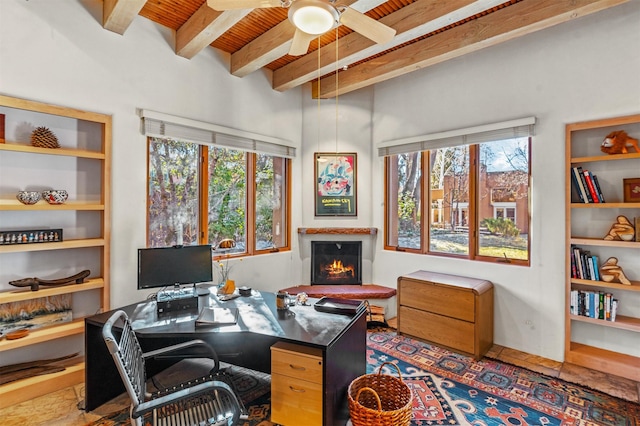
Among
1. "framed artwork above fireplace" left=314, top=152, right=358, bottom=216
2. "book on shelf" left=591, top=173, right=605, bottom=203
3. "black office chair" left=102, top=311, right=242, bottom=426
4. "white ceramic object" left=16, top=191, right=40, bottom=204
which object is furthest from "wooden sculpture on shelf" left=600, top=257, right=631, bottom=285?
"white ceramic object" left=16, top=191, right=40, bottom=204

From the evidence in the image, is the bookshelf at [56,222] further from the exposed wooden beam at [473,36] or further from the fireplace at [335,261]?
the exposed wooden beam at [473,36]

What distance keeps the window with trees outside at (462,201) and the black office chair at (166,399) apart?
2.98m

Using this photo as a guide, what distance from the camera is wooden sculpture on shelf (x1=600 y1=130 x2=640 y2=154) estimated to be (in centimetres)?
269

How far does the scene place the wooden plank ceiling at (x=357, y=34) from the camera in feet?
8.39

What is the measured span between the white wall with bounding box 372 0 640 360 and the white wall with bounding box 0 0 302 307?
2566 mm

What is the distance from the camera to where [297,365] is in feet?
6.12

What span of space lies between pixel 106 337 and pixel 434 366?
8.65 feet

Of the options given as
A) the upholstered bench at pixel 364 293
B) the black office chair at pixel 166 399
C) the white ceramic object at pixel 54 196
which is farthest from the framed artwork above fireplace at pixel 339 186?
the black office chair at pixel 166 399

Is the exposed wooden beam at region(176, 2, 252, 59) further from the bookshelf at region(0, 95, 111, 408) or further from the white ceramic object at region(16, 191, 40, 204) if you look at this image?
the white ceramic object at region(16, 191, 40, 204)

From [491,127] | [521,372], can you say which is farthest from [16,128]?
[521,372]

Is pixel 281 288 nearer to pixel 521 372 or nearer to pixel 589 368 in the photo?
pixel 521 372

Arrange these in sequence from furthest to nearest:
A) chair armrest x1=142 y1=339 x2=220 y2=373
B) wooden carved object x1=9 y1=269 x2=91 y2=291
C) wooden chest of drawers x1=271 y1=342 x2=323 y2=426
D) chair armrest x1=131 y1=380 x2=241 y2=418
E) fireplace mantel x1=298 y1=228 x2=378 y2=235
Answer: fireplace mantel x1=298 y1=228 x2=378 y2=235 < wooden carved object x1=9 y1=269 x2=91 y2=291 < chair armrest x1=142 y1=339 x2=220 y2=373 < wooden chest of drawers x1=271 y1=342 x2=323 y2=426 < chair armrest x1=131 y1=380 x2=241 y2=418

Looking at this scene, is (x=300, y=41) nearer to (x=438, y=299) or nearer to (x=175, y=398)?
(x=175, y=398)

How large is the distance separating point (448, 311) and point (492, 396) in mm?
871
